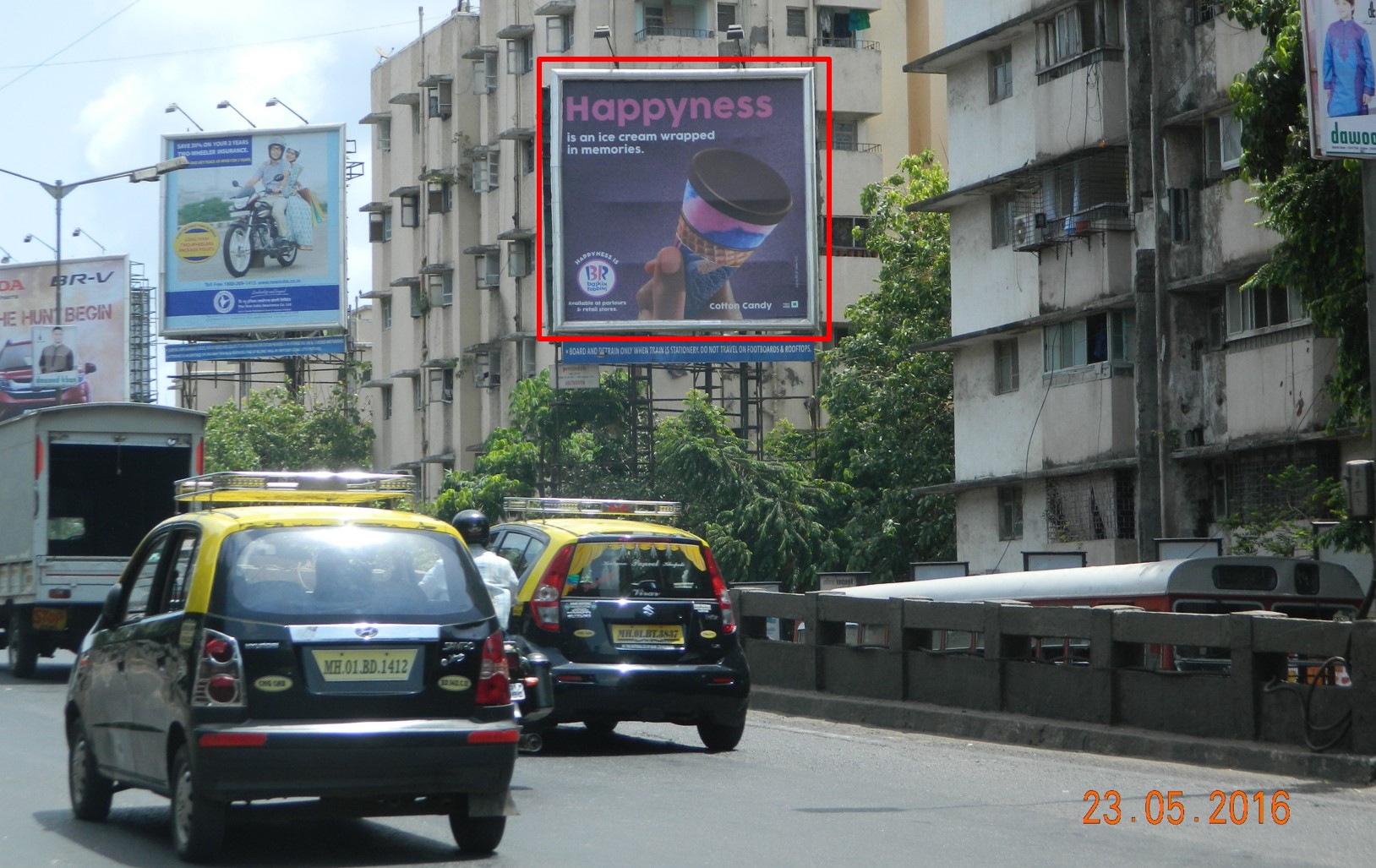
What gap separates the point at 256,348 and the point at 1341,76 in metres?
48.3

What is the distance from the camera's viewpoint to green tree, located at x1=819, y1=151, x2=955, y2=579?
40188 mm

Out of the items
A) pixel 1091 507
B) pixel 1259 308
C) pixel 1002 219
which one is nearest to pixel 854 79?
pixel 1002 219

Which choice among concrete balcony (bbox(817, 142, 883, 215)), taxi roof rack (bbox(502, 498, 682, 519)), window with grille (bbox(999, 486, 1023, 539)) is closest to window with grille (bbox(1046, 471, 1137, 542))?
window with grille (bbox(999, 486, 1023, 539))

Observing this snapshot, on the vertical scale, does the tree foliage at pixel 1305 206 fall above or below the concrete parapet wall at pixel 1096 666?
above

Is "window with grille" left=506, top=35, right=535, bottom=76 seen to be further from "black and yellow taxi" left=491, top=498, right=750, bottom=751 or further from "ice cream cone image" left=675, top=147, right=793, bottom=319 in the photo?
"black and yellow taxi" left=491, top=498, right=750, bottom=751

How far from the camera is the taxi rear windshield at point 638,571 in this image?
1316cm

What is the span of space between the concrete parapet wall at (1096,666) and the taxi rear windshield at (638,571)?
291 centimetres

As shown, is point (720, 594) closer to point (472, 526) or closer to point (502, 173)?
point (472, 526)

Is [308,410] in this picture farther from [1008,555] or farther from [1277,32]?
[1277,32]

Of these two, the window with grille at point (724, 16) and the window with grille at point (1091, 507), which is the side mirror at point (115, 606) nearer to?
the window with grille at point (1091, 507)

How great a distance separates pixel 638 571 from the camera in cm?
1327

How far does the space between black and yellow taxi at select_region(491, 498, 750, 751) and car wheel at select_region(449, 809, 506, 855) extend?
13.7 ft

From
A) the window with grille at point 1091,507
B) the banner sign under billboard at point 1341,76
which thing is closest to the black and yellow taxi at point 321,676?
the banner sign under billboard at point 1341,76

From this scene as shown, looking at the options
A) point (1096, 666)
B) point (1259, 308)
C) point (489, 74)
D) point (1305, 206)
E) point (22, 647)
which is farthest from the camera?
point (489, 74)
